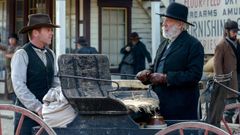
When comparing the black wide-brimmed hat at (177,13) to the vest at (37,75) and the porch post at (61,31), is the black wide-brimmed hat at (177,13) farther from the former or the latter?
the porch post at (61,31)

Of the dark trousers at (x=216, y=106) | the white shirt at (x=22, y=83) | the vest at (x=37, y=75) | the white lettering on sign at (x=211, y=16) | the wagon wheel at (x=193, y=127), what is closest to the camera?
the wagon wheel at (x=193, y=127)

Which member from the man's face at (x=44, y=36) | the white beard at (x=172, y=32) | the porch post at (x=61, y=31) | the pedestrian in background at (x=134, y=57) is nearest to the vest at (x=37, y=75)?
the man's face at (x=44, y=36)

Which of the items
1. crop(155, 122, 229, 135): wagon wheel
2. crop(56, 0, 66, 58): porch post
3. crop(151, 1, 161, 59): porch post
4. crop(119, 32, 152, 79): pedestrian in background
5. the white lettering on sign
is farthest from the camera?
crop(151, 1, 161, 59): porch post

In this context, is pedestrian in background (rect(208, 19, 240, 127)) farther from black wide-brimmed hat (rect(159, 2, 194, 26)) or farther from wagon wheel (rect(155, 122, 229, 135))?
wagon wheel (rect(155, 122, 229, 135))

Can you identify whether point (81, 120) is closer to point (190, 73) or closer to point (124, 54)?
point (190, 73)

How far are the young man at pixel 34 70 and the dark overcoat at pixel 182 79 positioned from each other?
3.37ft

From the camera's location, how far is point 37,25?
6.16 m

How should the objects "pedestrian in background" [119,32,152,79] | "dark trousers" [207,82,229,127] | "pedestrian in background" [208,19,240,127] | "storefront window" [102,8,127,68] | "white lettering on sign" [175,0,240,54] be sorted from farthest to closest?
"storefront window" [102,8,127,68]
"pedestrian in background" [119,32,152,79]
"white lettering on sign" [175,0,240,54]
"pedestrian in background" [208,19,240,127]
"dark trousers" [207,82,229,127]

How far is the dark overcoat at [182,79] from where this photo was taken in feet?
18.8

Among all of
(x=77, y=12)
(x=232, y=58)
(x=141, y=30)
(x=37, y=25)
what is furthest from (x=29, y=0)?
(x=37, y=25)

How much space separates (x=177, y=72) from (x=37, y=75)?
1.28 meters

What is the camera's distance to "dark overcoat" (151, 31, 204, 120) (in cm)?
574

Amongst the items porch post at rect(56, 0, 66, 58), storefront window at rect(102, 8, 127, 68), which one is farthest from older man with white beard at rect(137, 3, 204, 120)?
storefront window at rect(102, 8, 127, 68)

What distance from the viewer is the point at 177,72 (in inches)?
227
